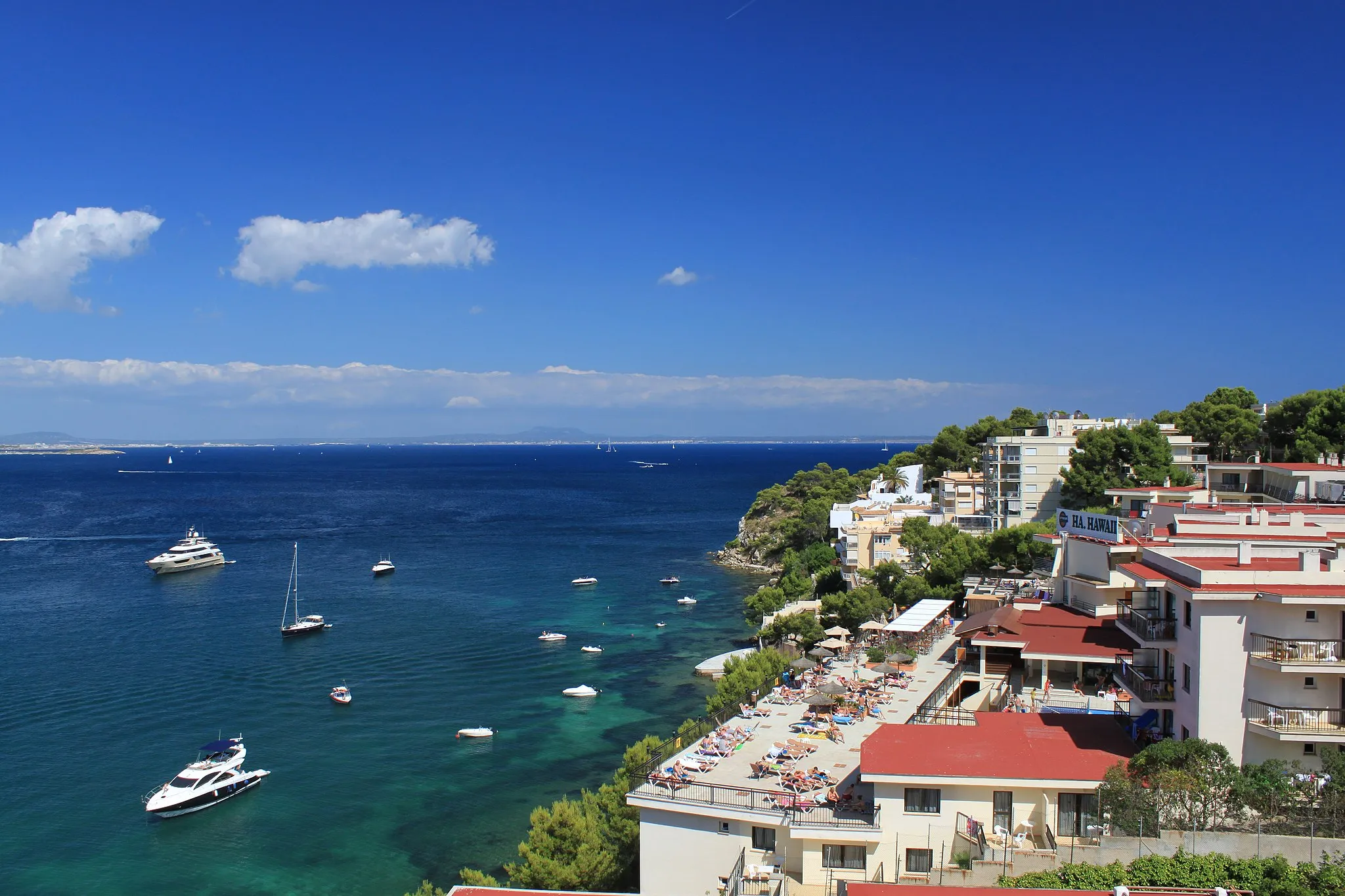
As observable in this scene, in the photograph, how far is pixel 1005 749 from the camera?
1941 cm

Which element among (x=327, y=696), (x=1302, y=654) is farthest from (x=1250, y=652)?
(x=327, y=696)

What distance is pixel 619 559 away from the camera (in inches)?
3610

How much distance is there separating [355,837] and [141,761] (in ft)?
41.1

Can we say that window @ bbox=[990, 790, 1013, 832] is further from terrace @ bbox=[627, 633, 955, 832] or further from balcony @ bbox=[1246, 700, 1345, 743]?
balcony @ bbox=[1246, 700, 1345, 743]

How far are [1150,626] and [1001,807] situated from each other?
244 inches

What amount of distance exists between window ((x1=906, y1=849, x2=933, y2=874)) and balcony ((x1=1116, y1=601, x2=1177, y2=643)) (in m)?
7.47

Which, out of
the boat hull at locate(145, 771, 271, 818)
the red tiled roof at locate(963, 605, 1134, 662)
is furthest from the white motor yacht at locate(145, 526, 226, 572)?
the red tiled roof at locate(963, 605, 1134, 662)

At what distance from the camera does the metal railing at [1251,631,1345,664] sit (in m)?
17.3

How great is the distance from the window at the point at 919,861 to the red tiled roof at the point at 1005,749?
59.2 inches

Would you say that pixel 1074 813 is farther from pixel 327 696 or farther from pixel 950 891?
pixel 327 696

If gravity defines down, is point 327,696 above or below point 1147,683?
below

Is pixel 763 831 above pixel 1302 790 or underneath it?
underneath

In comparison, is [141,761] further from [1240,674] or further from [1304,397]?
[1304,397]

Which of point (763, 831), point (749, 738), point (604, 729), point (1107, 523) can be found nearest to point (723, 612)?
point (604, 729)
